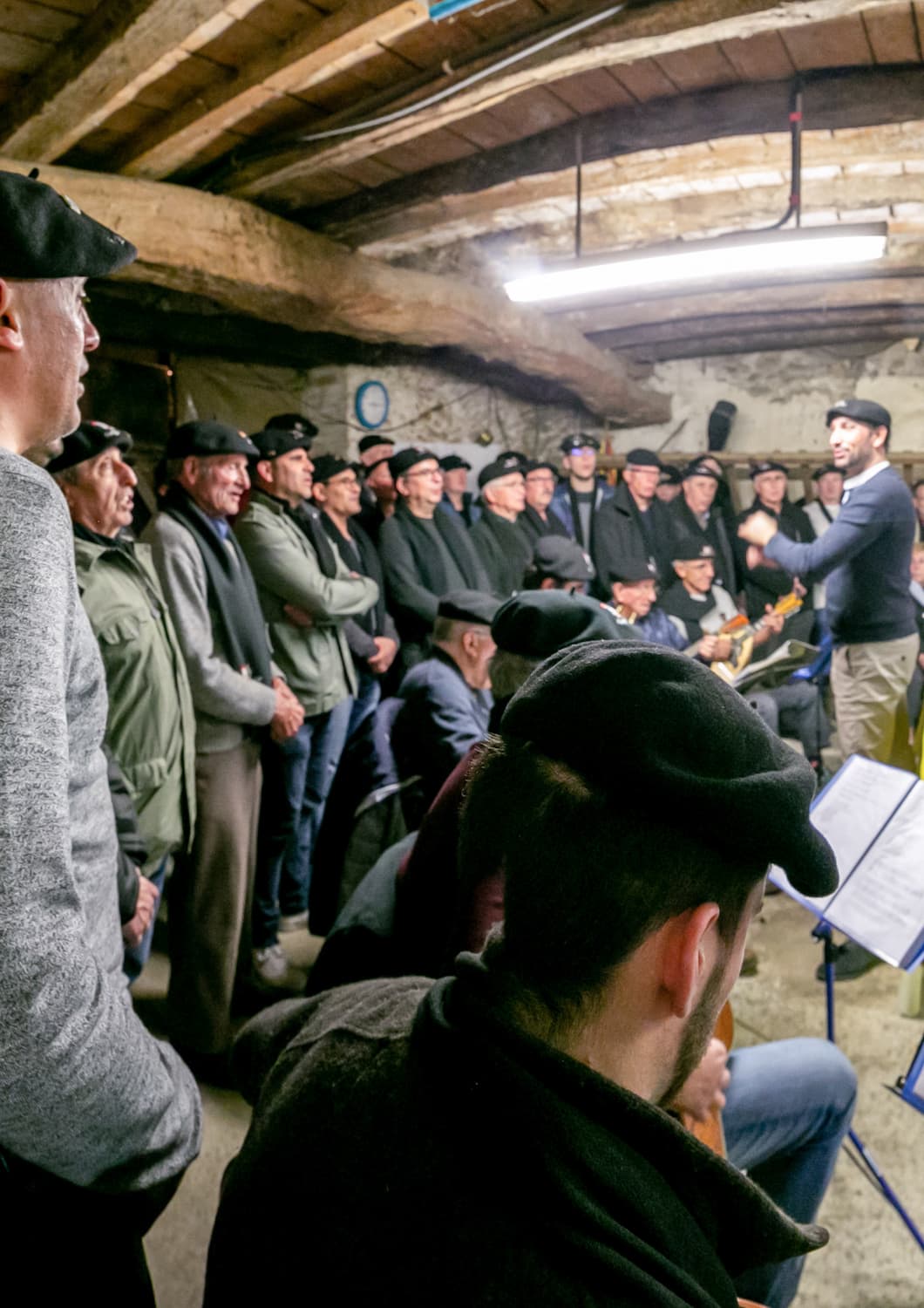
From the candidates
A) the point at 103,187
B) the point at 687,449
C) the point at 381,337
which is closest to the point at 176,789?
the point at 103,187

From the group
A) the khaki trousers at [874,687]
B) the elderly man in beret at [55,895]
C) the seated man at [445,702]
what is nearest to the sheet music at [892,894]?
the seated man at [445,702]

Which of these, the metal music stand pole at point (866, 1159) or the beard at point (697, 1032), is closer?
the beard at point (697, 1032)

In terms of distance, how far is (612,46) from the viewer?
2.83 m

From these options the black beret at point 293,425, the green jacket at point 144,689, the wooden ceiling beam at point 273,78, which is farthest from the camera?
the black beret at point 293,425

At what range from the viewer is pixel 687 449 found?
28.2 ft

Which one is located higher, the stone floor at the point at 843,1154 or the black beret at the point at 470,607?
the black beret at the point at 470,607

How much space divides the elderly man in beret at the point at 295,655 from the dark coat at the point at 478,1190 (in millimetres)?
2452

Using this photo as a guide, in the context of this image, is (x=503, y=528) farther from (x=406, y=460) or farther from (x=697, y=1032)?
(x=697, y=1032)

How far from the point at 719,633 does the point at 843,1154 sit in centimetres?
355

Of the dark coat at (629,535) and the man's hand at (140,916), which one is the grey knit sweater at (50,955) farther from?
the dark coat at (629,535)

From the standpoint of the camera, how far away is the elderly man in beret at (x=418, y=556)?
4.65 metres

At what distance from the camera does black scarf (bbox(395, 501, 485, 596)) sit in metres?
4.82

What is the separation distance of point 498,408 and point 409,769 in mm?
5582

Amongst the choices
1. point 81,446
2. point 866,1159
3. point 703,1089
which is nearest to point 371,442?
point 81,446
